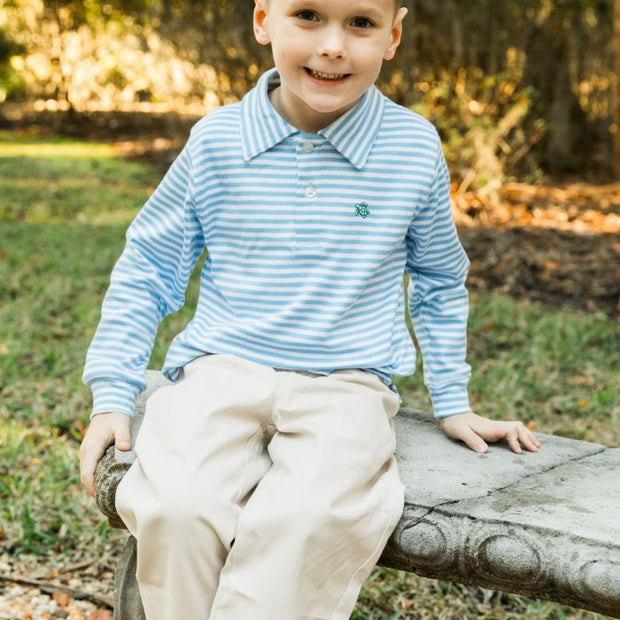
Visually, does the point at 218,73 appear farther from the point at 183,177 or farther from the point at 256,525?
the point at 256,525

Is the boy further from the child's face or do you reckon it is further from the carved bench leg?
the carved bench leg

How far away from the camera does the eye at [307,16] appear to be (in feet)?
6.14

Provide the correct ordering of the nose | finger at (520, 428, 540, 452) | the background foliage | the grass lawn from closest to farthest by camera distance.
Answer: the nose → finger at (520, 428, 540, 452) → the grass lawn → the background foliage

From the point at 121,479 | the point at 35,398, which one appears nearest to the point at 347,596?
the point at 121,479

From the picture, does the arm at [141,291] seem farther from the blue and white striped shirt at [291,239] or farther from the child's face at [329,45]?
the child's face at [329,45]

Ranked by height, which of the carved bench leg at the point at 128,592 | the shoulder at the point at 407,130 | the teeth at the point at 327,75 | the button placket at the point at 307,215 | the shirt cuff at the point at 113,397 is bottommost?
the carved bench leg at the point at 128,592

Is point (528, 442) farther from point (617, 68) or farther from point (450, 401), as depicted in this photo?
point (617, 68)

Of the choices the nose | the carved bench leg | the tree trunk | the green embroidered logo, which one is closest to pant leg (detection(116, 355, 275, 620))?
the carved bench leg

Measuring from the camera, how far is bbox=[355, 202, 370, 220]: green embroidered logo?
6.63 ft

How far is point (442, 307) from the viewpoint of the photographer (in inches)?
87.1

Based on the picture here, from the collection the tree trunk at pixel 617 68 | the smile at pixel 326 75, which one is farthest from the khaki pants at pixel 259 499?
the tree trunk at pixel 617 68

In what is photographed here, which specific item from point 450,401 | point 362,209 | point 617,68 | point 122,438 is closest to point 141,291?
point 122,438

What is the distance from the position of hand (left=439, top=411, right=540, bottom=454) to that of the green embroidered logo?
0.52 m

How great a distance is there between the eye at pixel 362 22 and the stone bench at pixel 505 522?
905 millimetres
